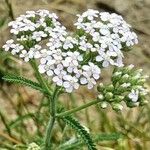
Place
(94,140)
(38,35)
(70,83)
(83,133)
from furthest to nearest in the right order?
(94,140)
(38,35)
(83,133)
(70,83)

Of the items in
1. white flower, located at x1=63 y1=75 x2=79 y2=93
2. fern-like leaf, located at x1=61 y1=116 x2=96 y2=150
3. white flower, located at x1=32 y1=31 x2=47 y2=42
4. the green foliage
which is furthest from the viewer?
the green foliage

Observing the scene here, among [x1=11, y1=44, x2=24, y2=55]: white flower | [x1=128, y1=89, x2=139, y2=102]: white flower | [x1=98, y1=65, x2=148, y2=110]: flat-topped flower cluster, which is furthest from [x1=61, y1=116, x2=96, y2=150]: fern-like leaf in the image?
[x1=11, y1=44, x2=24, y2=55]: white flower

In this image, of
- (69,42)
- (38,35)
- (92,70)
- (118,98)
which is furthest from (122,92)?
(38,35)

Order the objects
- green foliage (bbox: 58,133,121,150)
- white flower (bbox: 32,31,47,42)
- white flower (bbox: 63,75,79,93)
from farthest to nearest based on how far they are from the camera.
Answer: green foliage (bbox: 58,133,121,150) < white flower (bbox: 32,31,47,42) < white flower (bbox: 63,75,79,93)

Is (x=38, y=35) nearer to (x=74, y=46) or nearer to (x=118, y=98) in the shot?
Result: (x=74, y=46)

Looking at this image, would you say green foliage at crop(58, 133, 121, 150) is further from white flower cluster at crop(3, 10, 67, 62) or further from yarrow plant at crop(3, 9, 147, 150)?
white flower cluster at crop(3, 10, 67, 62)

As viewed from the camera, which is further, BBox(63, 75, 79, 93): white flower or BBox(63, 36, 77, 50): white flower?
BBox(63, 36, 77, 50): white flower

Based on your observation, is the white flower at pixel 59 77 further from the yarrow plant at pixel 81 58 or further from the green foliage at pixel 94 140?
the green foliage at pixel 94 140

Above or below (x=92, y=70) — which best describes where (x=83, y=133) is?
below
